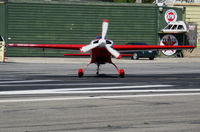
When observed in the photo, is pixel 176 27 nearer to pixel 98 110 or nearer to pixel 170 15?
pixel 170 15

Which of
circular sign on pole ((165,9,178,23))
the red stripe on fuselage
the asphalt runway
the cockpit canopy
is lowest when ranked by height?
the asphalt runway

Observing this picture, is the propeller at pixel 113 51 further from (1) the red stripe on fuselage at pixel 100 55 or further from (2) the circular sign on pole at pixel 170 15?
(2) the circular sign on pole at pixel 170 15

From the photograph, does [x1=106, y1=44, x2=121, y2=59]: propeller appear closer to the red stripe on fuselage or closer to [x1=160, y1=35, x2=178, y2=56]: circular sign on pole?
the red stripe on fuselage

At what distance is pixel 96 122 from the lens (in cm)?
831

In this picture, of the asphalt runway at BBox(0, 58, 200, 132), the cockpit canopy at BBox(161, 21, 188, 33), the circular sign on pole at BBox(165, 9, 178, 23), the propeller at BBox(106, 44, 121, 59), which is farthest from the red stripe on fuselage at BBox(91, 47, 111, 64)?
the circular sign on pole at BBox(165, 9, 178, 23)

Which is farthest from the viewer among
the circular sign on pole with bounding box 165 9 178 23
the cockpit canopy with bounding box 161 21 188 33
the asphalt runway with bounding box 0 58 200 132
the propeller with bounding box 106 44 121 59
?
the circular sign on pole with bounding box 165 9 178 23

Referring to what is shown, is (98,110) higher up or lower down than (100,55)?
lower down

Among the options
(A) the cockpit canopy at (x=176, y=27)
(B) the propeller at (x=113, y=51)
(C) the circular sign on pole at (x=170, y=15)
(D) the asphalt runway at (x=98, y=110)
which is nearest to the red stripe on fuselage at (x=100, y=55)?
(B) the propeller at (x=113, y=51)

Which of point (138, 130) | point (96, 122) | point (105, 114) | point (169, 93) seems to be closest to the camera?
point (138, 130)

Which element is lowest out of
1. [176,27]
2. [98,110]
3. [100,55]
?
[98,110]

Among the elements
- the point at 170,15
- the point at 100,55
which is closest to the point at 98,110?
the point at 100,55

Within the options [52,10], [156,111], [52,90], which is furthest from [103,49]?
[52,10]

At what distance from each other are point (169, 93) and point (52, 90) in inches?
132

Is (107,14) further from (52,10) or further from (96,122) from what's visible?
(96,122)
